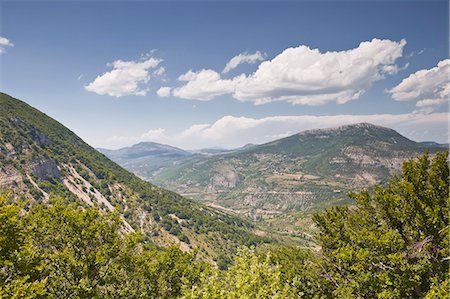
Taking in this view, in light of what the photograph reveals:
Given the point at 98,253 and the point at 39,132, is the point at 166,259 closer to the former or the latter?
the point at 98,253

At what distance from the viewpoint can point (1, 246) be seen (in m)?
20.6

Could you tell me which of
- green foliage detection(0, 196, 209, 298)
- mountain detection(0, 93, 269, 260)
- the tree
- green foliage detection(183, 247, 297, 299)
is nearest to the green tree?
green foliage detection(0, 196, 209, 298)

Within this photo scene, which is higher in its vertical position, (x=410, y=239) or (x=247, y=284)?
(x=247, y=284)

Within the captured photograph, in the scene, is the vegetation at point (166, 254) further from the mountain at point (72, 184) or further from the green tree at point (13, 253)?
the mountain at point (72, 184)

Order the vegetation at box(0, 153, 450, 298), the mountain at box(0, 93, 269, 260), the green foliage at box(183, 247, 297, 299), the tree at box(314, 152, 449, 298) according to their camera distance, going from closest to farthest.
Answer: the green foliage at box(183, 247, 297, 299)
the vegetation at box(0, 153, 450, 298)
the tree at box(314, 152, 449, 298)
the mountain at box(0, 93, 269, 260)

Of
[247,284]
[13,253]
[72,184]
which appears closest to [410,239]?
[247,284]

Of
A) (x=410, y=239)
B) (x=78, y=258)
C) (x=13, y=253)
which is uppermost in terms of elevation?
(x=13, y=253)

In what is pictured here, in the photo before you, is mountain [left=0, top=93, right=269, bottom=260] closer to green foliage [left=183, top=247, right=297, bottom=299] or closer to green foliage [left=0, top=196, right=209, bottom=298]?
green foliage [left=0, top=196, right=209, bottom=298]

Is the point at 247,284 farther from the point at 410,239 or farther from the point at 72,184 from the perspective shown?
the point at 72,184

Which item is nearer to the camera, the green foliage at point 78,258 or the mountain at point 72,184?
the green foliage at point 78,258

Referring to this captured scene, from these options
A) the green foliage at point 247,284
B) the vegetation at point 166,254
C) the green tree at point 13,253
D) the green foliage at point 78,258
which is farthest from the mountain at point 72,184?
the green foliage at point 247,284

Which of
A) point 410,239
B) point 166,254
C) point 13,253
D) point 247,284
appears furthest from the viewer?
point 166,254

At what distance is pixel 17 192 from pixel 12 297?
12346 centimetres

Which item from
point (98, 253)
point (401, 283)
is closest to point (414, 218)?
point (401, 283)
